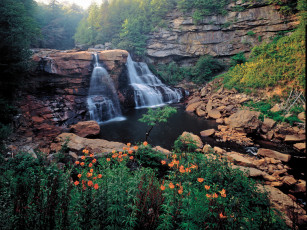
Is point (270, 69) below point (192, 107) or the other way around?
the other way around

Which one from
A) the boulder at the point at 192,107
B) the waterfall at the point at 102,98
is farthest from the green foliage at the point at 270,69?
the waterfall at the point at 102,98

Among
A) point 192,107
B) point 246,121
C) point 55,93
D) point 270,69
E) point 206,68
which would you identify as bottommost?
point 246,121

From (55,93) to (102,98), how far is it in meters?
3.13

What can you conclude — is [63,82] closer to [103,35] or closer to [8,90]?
[8,90]

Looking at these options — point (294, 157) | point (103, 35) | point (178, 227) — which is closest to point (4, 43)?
point (178, 227)

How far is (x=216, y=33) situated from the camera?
1992 cm

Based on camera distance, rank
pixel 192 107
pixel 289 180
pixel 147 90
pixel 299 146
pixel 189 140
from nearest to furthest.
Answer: pixel 289 180, pixel 189 140, pixel 299 146, pixel 192 107, pixel 147 90

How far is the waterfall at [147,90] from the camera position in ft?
48.3

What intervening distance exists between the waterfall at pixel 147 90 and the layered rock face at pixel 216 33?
461cm

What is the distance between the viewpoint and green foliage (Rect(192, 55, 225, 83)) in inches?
747

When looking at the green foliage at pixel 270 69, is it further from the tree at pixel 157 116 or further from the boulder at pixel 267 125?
the tree at pixel 157 116

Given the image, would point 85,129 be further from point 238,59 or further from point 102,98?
point 238,59

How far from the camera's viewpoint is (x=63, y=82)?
35.4ft

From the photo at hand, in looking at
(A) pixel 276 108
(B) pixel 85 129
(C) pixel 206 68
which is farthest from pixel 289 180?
(C) pixel 206 68
